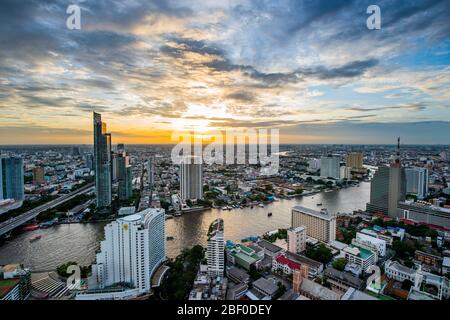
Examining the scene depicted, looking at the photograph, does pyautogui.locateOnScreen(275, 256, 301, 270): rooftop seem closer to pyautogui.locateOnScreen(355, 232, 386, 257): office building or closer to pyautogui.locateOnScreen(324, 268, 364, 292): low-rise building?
pyautogui.locateOnScreen(324, 268, 364, 292): low-rise building

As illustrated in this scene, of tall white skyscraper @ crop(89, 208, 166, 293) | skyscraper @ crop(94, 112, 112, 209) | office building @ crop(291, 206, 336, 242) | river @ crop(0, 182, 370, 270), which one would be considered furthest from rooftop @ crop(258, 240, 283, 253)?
skyscraper @ crop(94, 112, 112, 209)

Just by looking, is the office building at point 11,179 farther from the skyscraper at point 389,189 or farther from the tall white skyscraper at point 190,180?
the skyscraper at point 389,189

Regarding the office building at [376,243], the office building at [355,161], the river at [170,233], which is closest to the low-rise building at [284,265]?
the river at [170,233]

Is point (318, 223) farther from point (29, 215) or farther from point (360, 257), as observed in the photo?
point (29, 215)

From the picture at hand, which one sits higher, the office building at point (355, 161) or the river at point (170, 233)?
the office building at point (355, 161)

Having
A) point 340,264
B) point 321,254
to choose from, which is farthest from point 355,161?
point 340,264

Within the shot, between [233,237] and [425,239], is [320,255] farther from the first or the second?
[425,239]
